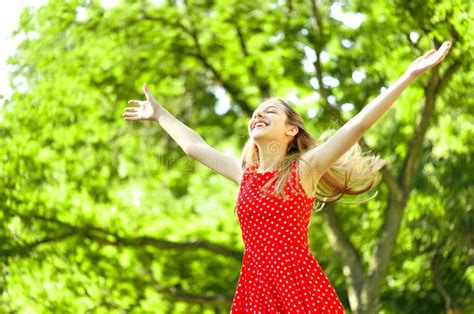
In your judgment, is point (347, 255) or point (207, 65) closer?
point (347, 255)

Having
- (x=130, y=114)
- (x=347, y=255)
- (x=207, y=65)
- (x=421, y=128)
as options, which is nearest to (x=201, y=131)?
(x=207, y=65)

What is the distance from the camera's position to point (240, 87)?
41.4ft

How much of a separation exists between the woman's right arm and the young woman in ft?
0.08

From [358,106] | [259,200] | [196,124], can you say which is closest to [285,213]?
[259,200]

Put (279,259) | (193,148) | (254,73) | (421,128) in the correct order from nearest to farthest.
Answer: (279,259) < (193,148) < (421,128) < (254,73)

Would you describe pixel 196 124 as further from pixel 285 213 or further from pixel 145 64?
pixel 285 213

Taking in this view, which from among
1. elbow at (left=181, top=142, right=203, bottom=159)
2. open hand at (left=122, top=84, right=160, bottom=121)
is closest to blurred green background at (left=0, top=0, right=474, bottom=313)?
open hand at (left=122, top=84, right=160, bottom=121)

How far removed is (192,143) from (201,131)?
884cm

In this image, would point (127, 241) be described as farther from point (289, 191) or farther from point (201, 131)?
point (289, 191)

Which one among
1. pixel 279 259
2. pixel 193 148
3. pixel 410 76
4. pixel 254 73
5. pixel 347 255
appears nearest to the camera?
pixel 410 76

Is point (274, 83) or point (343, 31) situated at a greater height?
point (343, 31)

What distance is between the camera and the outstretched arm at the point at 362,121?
13.1ft

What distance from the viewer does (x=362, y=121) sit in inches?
159

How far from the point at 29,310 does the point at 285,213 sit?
8.24 m
